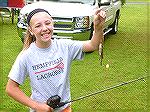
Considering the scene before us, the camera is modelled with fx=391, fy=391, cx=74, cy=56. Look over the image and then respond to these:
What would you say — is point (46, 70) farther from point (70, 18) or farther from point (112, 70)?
point (70, 18)

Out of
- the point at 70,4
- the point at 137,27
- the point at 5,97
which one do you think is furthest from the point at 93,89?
the point at 137,27

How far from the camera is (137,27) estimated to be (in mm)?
12383

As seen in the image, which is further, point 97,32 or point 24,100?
point 97,32

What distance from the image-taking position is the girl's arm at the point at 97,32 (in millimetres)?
2639

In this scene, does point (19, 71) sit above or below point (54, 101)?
above

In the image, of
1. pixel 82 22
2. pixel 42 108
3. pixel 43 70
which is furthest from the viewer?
pixel 82 22

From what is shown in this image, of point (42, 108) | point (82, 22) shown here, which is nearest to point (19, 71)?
point (42, 108)

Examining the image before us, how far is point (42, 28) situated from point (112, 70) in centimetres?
527

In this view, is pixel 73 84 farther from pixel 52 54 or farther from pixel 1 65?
pixel 52 54

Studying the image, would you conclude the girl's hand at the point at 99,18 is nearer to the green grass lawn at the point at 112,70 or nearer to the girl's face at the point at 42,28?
the girl's face at the point at 42,28

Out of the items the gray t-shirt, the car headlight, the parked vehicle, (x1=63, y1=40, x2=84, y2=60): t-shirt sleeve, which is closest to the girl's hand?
(x1=63, y1=40, x2=84, y2=60): t-shirt sleeve

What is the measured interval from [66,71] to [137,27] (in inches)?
386

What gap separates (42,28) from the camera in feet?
8.86

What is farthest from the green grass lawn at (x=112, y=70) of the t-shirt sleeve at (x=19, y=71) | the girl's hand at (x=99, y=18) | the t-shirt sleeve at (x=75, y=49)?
the girl's hand at (x=99, y=18)
